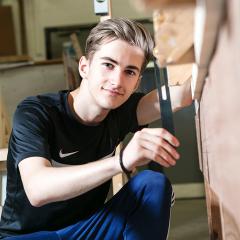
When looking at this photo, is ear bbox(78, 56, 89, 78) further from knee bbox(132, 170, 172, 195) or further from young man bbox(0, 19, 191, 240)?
knee bbox(132, 170, 172, 195)

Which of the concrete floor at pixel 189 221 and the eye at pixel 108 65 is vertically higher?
the eye at pixel 108 65

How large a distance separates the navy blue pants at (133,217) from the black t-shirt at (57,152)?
0.18 feet

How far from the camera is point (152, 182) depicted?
1.08m

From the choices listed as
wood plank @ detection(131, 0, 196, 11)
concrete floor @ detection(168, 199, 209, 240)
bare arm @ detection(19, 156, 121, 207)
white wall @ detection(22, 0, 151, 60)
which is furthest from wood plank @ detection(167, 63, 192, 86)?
white wall @ detection(22, 0, 151, 60)

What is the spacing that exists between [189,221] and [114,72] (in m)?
1.40

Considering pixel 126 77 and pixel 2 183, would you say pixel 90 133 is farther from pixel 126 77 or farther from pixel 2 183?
pixel 2 183

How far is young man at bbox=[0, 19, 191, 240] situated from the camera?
1065 millimetres

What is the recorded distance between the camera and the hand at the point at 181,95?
114 cm

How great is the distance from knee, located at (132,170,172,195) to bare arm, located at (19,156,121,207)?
28 centimetres

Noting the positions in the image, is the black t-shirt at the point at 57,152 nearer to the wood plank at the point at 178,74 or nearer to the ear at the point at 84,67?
the ear at the point at 84,67

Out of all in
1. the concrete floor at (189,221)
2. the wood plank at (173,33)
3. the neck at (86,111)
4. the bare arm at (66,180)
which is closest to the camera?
the wood plank at (173,33)

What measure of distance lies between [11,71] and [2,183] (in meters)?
1.59

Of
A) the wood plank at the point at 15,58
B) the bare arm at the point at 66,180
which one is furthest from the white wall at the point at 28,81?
the bare arm at the point at 66,180

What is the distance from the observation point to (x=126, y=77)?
108cm
